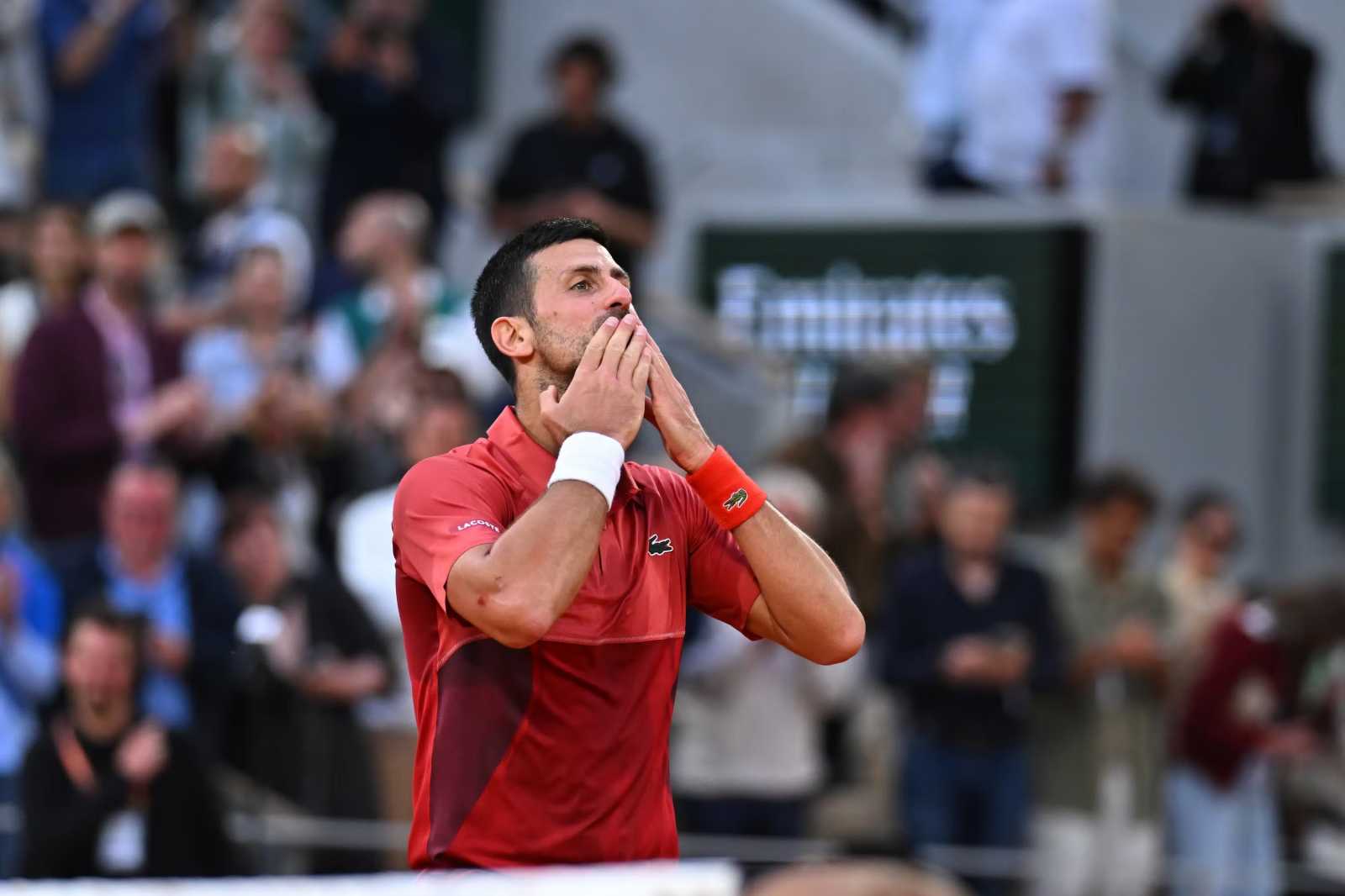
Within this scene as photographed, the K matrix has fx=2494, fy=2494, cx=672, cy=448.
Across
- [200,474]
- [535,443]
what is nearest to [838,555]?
[200,474]

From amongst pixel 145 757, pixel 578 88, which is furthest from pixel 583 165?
pixel 145 757

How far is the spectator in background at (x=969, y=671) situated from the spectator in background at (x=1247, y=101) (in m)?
4.63

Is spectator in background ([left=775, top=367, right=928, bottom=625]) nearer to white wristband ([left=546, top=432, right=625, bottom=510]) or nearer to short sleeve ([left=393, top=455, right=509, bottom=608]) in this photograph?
short sleeve ([left=393, top=455, right=509, bottom=608])

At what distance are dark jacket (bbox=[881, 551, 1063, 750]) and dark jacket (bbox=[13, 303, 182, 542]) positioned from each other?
300 cm

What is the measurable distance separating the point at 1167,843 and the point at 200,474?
4162mm

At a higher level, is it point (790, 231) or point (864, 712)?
point (790, 231)

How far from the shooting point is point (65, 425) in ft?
30.9

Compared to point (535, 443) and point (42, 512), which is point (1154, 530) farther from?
point (535, 443)

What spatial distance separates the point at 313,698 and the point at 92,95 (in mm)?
3923

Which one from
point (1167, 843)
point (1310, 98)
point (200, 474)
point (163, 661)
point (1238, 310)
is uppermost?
point (1310, 98)

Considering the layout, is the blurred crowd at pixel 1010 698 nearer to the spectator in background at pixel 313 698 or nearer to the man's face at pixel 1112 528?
the man's face at pixel 1112 528

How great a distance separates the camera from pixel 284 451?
983cm

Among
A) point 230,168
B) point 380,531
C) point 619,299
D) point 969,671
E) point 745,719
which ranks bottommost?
point 745,719

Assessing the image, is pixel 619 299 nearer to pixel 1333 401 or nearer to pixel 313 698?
pixel 313 698
